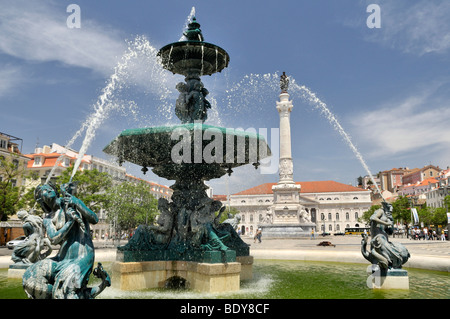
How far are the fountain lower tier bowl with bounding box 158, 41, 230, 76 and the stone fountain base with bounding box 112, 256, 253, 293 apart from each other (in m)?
4.99

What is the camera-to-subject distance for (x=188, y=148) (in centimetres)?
750

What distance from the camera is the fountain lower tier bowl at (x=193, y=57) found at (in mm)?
8594

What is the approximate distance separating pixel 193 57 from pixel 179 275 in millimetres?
5342

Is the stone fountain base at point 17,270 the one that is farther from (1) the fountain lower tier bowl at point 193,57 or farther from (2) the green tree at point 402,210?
(2) the green tree at point 402,210

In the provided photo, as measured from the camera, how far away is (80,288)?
159 inches

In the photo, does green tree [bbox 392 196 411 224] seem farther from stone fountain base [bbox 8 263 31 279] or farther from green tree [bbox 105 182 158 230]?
stone fountain base [bbox 8 263 31 279]

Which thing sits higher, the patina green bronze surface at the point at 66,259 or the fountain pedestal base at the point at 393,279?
the patina green bronze surface at the point at 66,259

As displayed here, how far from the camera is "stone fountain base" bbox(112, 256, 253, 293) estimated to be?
6.44m

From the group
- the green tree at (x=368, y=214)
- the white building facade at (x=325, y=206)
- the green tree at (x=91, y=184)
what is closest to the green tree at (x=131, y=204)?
the green tree at (x=91, y=184)

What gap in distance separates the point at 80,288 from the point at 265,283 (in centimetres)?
484

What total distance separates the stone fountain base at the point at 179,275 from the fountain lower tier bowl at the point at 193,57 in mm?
4990

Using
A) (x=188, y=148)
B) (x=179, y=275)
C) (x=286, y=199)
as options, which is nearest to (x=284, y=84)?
(x=286, y=199)

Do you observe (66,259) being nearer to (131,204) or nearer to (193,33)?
(193,33)
